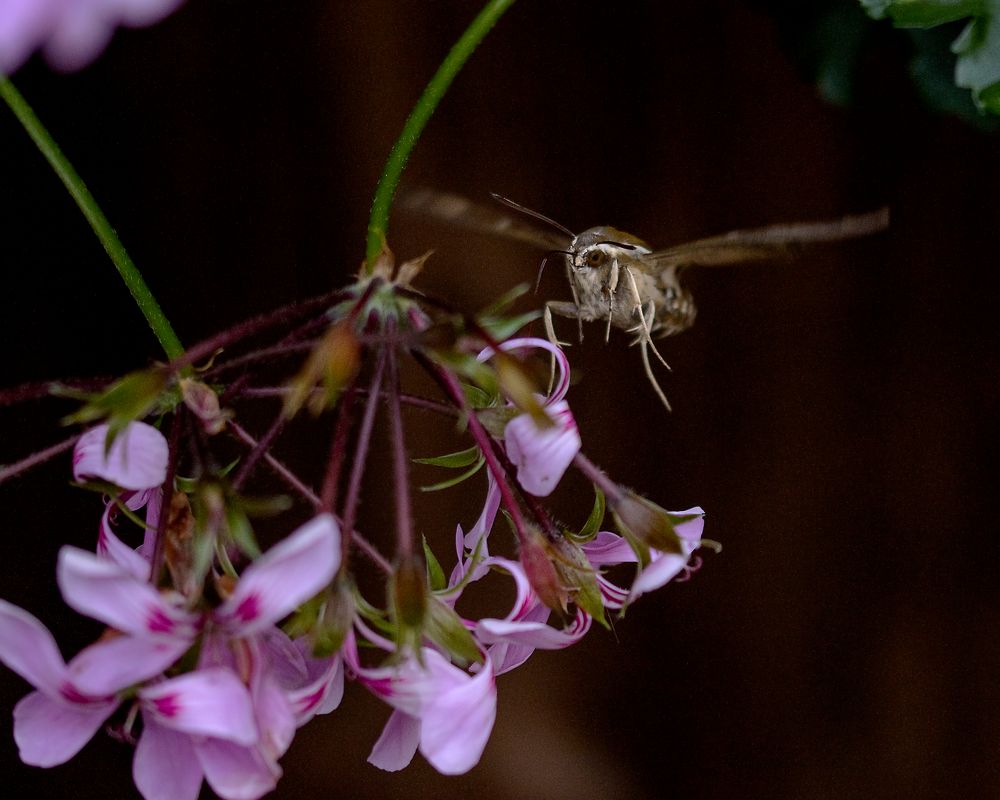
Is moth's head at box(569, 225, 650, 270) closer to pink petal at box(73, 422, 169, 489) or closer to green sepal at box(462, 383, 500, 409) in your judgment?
green sepal at box(462, 383, 500, 409)

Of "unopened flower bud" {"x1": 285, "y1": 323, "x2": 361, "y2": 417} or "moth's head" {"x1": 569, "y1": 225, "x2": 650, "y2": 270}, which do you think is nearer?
"unopened flower bud" {"x1": 285, "y1": 323, "x2": 361, "y2": 417}

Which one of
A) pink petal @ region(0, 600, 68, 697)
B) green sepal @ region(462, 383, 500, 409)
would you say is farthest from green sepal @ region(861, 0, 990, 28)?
pink petal @ region(0, 600, 68, 697)

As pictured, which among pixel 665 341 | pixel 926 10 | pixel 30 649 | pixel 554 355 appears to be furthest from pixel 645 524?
pixel 665 341

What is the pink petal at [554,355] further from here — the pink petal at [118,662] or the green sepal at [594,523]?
the pink petal at [118,662]

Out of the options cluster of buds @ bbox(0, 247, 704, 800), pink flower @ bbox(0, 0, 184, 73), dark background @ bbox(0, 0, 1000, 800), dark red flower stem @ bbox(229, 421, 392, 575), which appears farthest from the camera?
dark background @ bbox(0, 0, 1000, 800)

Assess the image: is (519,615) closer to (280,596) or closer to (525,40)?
(280,596)

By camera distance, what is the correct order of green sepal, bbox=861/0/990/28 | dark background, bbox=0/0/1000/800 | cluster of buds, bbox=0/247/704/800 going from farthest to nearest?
dark background, bbox=0/0/1000/800, green sepal, bbox=861/0/990/28, cluster of buds, bbox=0/247/704/800
